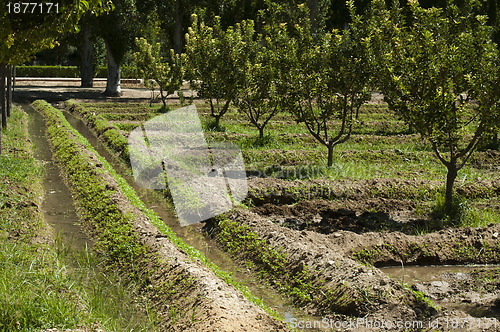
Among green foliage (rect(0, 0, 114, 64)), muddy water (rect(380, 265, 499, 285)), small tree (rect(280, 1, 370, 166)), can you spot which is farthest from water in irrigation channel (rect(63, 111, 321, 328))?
small tree (rect(280, 1, 370, 166))

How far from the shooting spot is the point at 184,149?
1456 centimetres

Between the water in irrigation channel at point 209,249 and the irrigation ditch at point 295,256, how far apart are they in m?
0.03

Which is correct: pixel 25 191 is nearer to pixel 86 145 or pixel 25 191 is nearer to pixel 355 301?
pixel 86 145

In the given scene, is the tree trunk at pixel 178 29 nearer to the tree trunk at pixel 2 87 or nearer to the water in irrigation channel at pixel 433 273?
the tree trunk at pixel 2 87

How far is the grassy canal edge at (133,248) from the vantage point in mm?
5695

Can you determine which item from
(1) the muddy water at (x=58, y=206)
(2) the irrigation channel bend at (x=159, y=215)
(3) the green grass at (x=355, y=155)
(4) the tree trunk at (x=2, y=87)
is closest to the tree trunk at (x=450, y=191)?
(3) the green grass at (x=355, y=155)

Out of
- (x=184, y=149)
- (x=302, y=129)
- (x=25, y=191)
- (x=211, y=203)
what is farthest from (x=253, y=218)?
(x=302, y=129)

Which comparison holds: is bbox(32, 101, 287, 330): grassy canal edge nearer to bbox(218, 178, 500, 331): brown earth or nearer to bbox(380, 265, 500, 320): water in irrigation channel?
bbox(218, 178, 500, 331): brown earth

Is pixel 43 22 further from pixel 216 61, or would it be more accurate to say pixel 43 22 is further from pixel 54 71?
pixel 54 71

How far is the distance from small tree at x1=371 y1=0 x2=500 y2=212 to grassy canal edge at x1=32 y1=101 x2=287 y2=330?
4.95 meters

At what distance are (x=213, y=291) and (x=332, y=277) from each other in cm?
150

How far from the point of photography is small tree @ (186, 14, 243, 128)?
16.9 m

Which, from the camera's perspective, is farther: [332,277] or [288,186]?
[288,186]

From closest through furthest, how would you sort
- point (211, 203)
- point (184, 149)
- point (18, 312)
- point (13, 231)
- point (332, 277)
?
point (18, 312) → point (332, 277) → point (13, 231) → point (211, 203) → point (184, 149)
